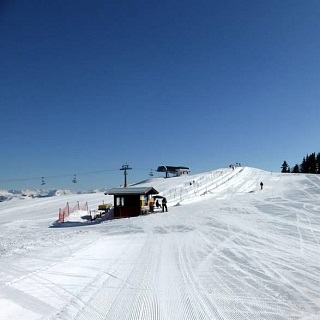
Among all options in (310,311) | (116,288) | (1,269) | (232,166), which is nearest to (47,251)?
(1,269)

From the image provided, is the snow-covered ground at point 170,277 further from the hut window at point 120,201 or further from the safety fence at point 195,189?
the safety fence at point 195,189

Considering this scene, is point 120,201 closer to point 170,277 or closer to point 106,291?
point 170,277

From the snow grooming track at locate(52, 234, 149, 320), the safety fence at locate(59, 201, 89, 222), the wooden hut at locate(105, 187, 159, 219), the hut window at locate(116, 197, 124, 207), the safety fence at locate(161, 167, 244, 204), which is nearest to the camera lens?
the snow grooming track at locate(52, 234, 149, 320)

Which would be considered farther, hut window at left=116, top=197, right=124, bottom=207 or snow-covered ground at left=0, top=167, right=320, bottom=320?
hut window at left=116, top=197, right=124, bottom=207

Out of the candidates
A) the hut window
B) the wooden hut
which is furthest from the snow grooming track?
the hut window

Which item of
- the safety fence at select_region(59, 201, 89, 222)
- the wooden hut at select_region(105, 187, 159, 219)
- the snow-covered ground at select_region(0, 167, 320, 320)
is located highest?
the wooden hut at select_region(105, 187, 159, 219)

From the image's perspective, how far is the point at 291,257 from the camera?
11219 mm

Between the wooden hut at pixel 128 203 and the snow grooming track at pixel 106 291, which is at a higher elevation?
the wooden hut at pixel 128 203

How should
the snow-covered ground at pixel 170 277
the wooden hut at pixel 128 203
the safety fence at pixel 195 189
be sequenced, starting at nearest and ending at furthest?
the snow-covered ground at pixel 170 277
the wooden hut at pixel 128 203
the safety fence at pixel 195 189

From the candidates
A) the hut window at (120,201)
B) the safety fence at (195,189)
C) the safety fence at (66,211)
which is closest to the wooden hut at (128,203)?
the hut window at (120,201)

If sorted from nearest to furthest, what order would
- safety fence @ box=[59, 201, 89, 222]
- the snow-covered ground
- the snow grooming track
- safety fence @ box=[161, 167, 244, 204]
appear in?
the snow grooming track, the snow-covered ground, safety fence @ box=[59, 201, 89, 222], safety fence @ box=[161, 167, 244, 204]

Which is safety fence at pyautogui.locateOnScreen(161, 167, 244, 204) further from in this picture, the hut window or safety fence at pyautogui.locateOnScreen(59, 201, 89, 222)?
safety fence at pyautogui.locateOnScreen(59, 201, 89, 222)

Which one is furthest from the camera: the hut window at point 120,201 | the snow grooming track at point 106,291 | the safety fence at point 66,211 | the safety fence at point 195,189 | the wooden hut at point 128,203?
the safety fence at point 195,189

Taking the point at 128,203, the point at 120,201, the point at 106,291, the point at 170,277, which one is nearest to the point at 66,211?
the point at 120,201
